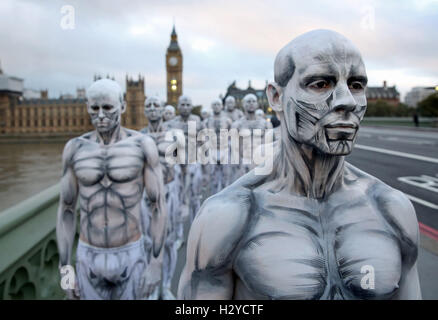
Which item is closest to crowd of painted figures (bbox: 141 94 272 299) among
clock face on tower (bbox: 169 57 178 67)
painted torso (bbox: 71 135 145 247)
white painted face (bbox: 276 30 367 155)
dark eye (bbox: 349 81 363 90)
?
painted torso (bbox: 71 135 145 247)

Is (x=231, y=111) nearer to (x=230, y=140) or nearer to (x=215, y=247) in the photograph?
(x=230, y=140)

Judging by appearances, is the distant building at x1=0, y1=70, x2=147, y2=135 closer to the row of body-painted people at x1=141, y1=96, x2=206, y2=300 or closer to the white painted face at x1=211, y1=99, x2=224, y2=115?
the white painted face at x1=211, y1=99, x2=224, y2=115

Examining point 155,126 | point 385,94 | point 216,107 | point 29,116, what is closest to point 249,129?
point 216,107

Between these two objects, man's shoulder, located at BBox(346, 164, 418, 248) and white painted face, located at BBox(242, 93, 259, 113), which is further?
white painted face, located at BBox(242, 93, 259, 113)

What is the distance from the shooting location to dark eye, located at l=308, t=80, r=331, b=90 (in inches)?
50.7

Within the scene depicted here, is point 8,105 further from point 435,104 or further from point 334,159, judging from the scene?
point 435,104

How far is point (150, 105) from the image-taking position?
230 inches

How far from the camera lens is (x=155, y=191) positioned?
3.82 m

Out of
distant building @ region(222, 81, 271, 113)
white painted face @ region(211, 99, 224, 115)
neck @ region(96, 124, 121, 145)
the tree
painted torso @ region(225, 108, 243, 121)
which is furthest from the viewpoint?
the tree

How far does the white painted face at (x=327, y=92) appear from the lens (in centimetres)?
126

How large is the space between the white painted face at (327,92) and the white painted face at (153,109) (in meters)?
4.72

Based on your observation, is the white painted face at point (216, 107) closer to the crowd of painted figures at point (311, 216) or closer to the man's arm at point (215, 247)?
the crowd of painted figures at point (311, 216)

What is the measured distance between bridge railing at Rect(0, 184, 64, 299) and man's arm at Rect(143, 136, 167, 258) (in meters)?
1.41
